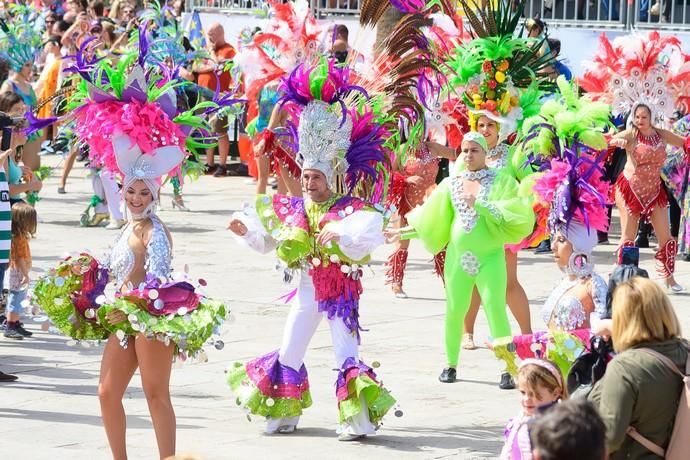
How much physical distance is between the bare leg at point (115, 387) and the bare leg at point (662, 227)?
23.6 ft

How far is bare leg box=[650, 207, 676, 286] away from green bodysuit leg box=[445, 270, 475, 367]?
407cm

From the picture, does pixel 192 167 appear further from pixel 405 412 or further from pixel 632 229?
pixel 632 229

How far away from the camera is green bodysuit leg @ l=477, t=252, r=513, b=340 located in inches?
365

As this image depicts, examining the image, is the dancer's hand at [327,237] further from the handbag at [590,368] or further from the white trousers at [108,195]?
the white trousers at [108,195]

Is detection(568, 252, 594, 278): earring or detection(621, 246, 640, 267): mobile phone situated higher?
detection(621, 246, 640, 267): mobile phone

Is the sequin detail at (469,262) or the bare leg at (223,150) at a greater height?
the sequin detail at (469,262)

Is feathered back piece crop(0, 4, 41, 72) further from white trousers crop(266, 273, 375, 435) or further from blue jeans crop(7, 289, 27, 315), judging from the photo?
white trousers crop(266, 273, 375, 435)

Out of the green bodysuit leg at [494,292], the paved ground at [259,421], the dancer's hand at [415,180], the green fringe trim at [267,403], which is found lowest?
the paved ground at [259,421]

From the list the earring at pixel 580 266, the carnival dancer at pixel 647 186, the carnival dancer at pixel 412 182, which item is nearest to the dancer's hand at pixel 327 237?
the earring at pixel 580 266

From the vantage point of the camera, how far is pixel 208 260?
14.4 m

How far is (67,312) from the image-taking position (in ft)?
23.2

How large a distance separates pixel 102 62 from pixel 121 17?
16.2 meters

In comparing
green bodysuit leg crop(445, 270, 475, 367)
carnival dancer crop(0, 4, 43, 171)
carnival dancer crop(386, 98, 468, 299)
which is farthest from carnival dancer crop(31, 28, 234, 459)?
carnival dancer crop(0, 4, 43, 171)

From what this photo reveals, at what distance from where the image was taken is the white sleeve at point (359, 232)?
7770 mm
